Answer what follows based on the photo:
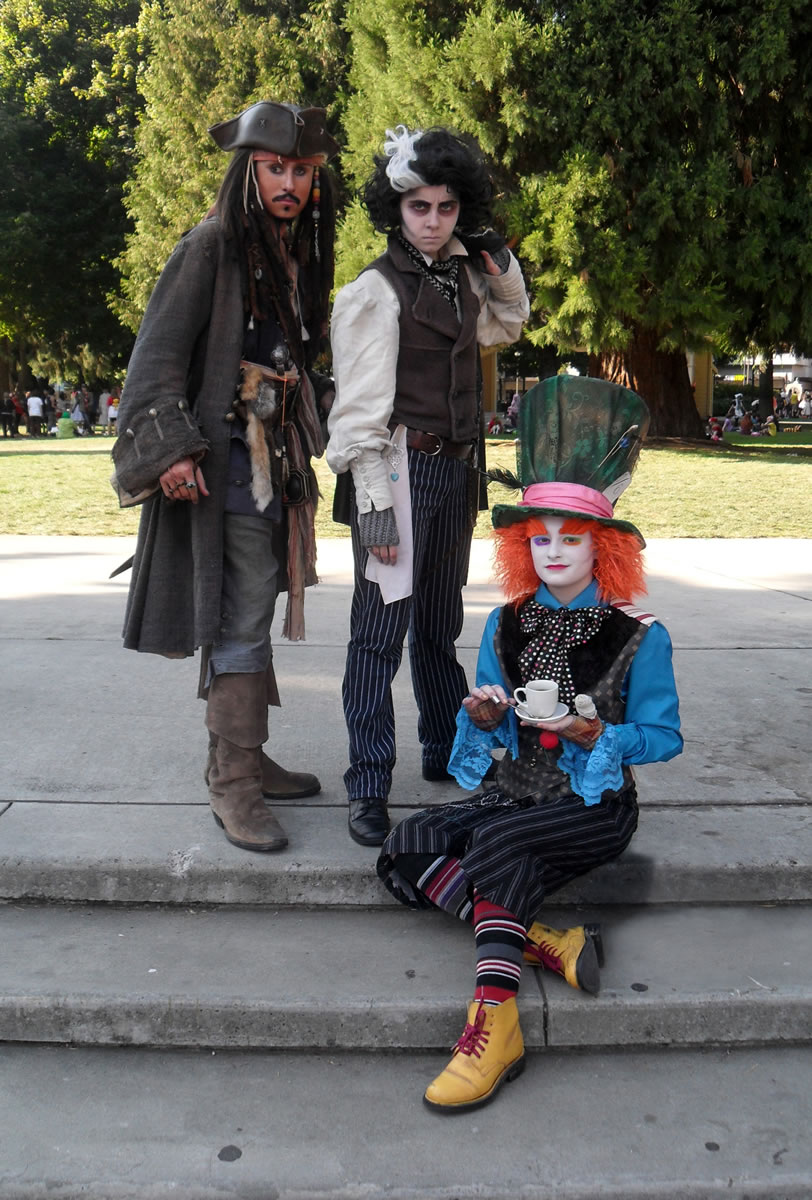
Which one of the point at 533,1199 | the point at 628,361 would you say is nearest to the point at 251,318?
the point at 533,1199

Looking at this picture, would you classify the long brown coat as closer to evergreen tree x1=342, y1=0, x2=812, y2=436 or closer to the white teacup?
the white teacup

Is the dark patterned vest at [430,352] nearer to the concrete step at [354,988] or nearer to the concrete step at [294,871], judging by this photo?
the concrete step at [294,871]

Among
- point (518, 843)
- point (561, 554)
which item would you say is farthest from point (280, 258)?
point (518, 843)

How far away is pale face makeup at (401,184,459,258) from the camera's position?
3.16 metres

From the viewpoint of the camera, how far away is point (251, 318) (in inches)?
126

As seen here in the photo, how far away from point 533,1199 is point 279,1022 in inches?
28.0

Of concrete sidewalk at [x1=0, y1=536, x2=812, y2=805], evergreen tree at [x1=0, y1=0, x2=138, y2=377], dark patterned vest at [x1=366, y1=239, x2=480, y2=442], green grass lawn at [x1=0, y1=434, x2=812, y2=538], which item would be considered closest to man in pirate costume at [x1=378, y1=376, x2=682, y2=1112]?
dark patterned vest at [x1=366, y1=239, x2=480, y2=442]

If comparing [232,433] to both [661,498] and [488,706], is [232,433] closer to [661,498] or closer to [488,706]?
[488,706]

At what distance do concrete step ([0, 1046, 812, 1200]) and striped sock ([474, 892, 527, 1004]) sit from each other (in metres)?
0.20

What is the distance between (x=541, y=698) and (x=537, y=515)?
19.4 inches

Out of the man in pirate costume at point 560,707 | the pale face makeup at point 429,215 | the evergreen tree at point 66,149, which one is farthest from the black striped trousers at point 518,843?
the evergreen tree at point 66,149

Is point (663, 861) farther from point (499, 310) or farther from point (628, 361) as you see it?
point (628, 361)

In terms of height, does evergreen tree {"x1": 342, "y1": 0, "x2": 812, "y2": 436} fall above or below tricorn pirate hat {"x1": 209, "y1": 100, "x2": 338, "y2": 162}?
above

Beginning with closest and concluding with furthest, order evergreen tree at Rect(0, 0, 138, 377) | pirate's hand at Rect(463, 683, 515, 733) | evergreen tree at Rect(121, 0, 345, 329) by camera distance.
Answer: pirate's hand at Rect(463, 683, 515, 733), evergreen tree at Rect(121, 0, 345, 329), evergreen tree at Rect(0, 0, 138, 377)
